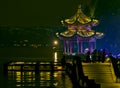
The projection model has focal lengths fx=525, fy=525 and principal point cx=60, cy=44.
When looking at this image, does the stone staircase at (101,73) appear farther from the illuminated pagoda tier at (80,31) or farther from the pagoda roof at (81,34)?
the pagoda roof at (81,34)

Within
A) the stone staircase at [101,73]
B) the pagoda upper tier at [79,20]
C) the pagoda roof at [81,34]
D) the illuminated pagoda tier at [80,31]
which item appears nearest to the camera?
the stone staircase at [101,73]

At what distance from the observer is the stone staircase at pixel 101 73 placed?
28523 mm

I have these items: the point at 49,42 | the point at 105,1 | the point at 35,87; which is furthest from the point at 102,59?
the point at 49,42

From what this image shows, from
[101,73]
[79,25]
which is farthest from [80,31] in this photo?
[101,73]

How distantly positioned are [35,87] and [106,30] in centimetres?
3459

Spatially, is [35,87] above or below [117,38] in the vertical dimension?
below

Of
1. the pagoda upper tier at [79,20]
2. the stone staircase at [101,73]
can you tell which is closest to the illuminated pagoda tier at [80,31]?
the pagoda upper tier at [79,20]

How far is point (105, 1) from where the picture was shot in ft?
200

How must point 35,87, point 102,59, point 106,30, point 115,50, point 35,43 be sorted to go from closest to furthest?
point 35,87, point 102,59, point 115,50, point 106,30, point 35,43

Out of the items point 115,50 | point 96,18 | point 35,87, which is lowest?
point 35,87

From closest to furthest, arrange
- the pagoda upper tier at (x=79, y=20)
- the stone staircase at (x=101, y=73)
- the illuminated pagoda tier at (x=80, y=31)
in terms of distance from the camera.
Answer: the stone staircase at (x=101, y=73)
the pagoda upper tier at (x=79, y=20)
the illuminated pagoda tier at (x=80, y=31)

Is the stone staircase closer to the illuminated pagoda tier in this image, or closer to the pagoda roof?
the illuminated pagoda tier

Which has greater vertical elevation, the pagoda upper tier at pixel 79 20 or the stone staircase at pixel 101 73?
the pagoda upper tier at pixel 79 20

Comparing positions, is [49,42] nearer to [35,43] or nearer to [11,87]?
[35,43]
